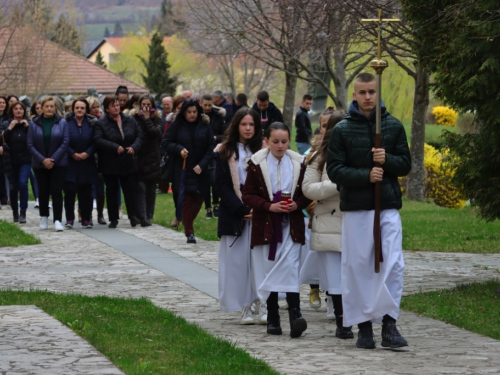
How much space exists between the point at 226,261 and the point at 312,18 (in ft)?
40.0

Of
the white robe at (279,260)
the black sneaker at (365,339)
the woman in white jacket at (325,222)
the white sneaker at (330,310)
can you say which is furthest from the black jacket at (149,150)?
the black sneaker at (365,339)

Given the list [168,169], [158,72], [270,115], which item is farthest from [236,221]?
[158,72]

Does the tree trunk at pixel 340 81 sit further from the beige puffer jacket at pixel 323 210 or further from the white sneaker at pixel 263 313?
the beige puffer jacket at pixel 323 210

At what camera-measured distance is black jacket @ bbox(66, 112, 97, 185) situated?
58.0 ft

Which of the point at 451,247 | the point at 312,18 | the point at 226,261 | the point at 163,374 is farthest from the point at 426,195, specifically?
the point at 163,374

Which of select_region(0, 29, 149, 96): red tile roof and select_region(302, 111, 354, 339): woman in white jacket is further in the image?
select_region(0, 29, 149, 96): red tile roof

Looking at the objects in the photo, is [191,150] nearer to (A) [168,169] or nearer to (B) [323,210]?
(A) [168,169]

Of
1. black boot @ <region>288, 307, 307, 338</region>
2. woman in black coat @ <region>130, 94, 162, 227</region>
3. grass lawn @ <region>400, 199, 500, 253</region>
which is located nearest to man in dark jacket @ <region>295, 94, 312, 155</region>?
grass lawn @ <region>400, 199, 500, 253</region>

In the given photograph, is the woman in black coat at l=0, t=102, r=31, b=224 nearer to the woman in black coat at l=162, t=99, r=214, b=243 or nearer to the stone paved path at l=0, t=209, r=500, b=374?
the stone paved path at l=0, t=209, r=500, b=374

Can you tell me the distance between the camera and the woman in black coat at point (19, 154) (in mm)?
19000

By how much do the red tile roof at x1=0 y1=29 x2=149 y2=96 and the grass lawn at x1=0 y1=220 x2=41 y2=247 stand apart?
6885 mm

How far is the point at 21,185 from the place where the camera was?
1905 cm

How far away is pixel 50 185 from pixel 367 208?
408 inches

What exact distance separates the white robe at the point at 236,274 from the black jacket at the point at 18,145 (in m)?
10.1
